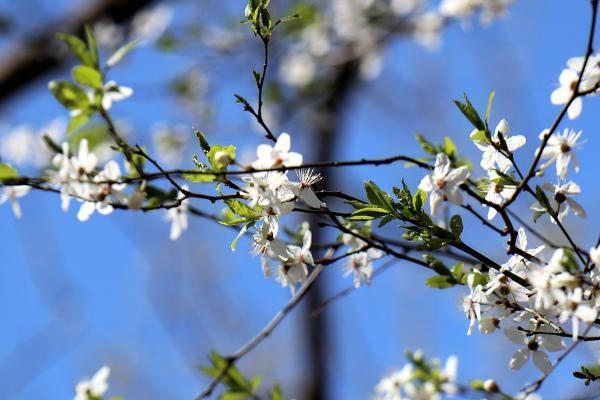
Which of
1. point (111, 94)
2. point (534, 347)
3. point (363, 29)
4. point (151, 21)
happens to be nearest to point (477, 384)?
point (534, 347)

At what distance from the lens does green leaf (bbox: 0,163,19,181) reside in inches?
39.4

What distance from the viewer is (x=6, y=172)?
1.01 m

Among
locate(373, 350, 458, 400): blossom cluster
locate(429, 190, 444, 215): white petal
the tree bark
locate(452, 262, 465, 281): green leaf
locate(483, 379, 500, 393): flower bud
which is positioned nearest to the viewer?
locate(429, 190, 444, 215): white petal

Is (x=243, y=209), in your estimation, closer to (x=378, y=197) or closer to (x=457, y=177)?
(x=378, y=197)

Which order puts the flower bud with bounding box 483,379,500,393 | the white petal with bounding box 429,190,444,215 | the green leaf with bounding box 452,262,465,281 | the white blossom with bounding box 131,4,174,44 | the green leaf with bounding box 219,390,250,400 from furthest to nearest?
the white blossom with bounding box 131,4,174,44
the green leaf with bounding box 219,390,250,400
the flower bud with bounding box 483,379,500,393
the green leaf with bounding box 452,262,465,281
the white petal with bounding box 429,190,444,215

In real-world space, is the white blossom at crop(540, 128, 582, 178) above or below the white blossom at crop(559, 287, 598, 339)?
above

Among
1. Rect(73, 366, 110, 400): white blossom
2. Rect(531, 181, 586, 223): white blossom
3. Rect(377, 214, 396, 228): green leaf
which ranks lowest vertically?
Rect(531, 181, 586, 223): white blossom

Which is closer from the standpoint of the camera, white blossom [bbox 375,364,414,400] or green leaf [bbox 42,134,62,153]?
green leaf [bbox 42,134,62,153]

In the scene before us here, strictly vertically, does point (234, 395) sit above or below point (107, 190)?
below

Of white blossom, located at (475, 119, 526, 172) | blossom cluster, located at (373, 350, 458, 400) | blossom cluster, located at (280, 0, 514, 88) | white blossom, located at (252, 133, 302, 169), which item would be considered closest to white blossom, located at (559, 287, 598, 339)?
white blossom, located at (475, 119, 526, 172)

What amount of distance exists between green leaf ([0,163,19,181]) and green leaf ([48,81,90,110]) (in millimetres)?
120

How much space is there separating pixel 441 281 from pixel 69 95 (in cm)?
57

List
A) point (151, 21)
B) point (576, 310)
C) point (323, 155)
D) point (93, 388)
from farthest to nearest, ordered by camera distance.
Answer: point (323, 155) → point (151, 21) → point (93, 388) → point (576, 310)

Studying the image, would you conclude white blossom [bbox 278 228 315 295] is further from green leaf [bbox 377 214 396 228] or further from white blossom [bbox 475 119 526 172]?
white blossom [bbox 475 119 526 172]
